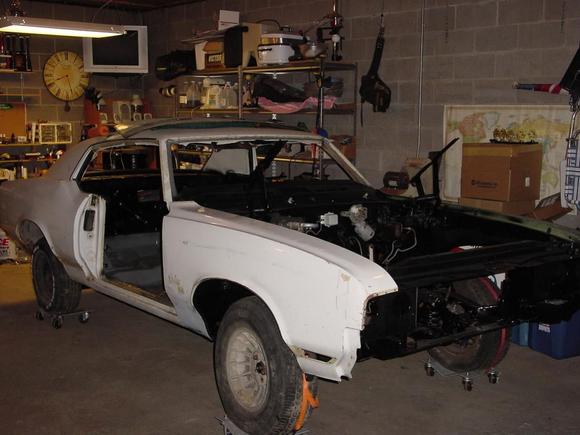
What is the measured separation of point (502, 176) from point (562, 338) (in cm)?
141

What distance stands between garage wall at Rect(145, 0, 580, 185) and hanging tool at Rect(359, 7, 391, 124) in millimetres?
97

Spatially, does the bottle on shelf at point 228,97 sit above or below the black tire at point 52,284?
→ above

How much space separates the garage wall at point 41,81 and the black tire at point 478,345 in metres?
7.76

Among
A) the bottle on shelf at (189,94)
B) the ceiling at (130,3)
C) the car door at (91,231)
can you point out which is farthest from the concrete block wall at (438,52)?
the car door at (91,231)

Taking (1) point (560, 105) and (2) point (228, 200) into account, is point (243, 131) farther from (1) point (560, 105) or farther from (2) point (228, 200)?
(1) point (560, 105)

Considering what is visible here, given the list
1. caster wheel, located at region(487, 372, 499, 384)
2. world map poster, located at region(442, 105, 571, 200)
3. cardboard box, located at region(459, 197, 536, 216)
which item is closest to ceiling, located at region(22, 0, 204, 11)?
world map poster, located at region(442, 105, 571, 200)

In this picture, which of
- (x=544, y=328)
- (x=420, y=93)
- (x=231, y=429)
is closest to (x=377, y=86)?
(x=420, y=93)

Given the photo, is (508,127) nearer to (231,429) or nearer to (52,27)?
(231,429)

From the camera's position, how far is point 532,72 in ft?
19.8

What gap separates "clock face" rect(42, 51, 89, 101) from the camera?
1027cm

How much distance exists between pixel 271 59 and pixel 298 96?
526mm

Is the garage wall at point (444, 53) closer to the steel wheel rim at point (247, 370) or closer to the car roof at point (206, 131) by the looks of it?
the car roof at point (206, 131)

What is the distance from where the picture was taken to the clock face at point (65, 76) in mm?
10273

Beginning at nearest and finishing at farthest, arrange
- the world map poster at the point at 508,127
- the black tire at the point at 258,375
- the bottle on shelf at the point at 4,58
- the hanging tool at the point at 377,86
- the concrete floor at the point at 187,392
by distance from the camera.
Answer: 1. the black tire at the point at 258,375
2. the concrete floor at the point at 187,392
3. the world map poster at the point at 508,127
4. the hanging tool at the point at 377,86
5. the bottle on shelf at the point at 4,58
